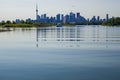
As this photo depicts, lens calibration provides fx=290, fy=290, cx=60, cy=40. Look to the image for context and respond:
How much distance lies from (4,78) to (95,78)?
168 inches

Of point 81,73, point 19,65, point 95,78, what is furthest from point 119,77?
point 19,65

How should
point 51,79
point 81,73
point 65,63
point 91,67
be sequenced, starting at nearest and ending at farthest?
point 51,79 → point 81,73 → point 91,67 → point 65,63

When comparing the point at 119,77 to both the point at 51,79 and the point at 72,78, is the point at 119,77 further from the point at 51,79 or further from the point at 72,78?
the point at 51,79

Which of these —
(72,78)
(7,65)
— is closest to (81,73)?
(72,78)

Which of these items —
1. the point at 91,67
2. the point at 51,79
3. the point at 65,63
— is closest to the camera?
the point at 51,79

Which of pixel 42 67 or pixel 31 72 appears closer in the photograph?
pixel 31 72

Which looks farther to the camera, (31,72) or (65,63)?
(65,63)

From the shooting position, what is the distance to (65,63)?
18312 mm

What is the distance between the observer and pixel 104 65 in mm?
17391

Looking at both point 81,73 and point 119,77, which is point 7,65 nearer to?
point 81,73

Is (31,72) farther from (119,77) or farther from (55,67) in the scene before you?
(119,77)

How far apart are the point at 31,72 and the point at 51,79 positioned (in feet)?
6.85

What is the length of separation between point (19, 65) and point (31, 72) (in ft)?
8.42

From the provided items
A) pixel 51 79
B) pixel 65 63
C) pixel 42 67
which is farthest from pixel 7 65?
pixel 51 79
